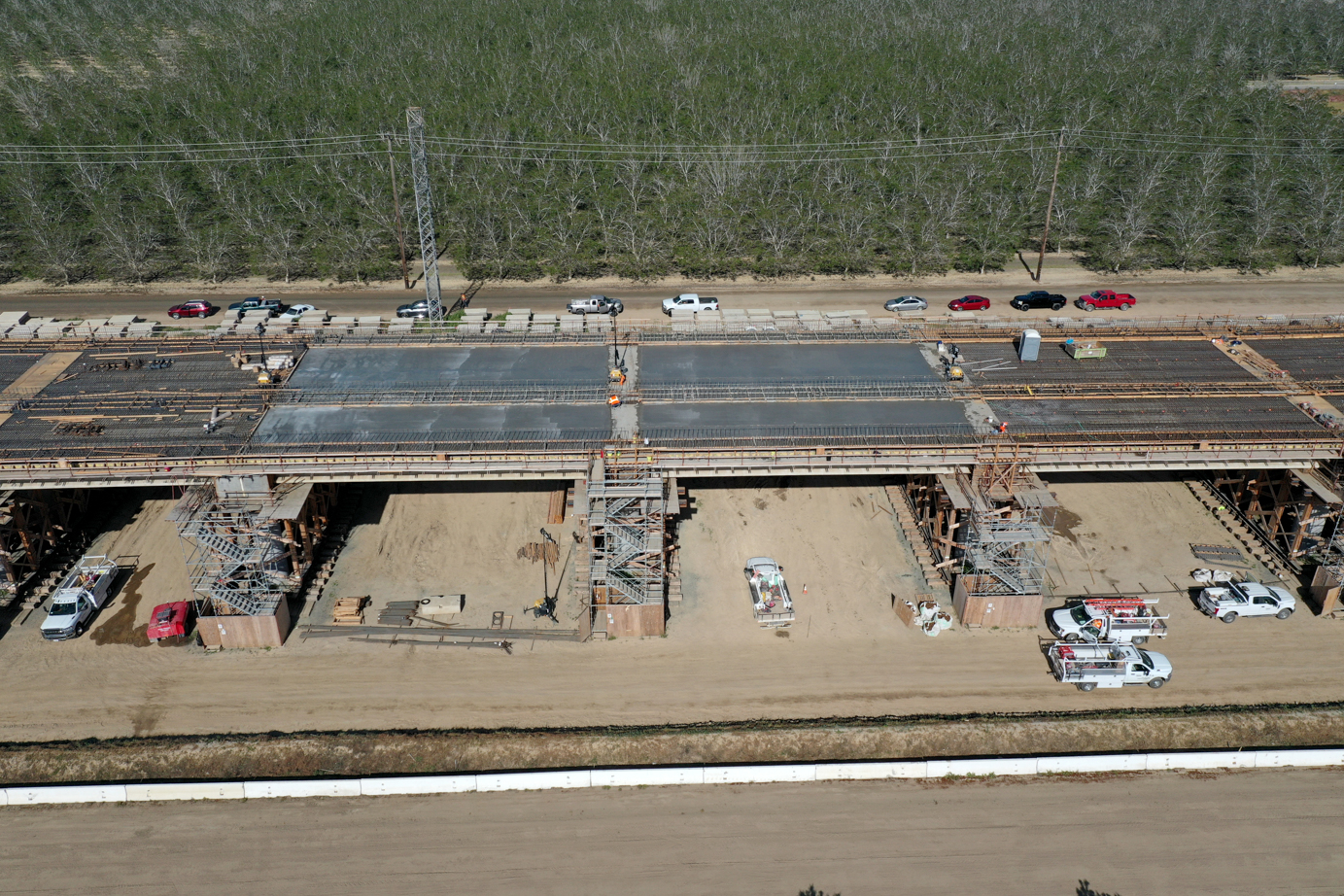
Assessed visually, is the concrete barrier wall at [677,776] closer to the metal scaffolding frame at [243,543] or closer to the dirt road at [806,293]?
the metal scaffolding frame at [243,543]

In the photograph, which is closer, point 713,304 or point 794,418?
point 794,418

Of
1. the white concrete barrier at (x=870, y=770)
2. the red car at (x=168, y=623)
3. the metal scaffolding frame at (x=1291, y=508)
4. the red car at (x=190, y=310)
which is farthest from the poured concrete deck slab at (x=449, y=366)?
the metal scaffolding frame at (x=1291, y=508)

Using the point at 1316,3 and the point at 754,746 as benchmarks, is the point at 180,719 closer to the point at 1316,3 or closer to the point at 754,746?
the point at 754,746

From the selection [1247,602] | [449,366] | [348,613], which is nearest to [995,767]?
[1247,602]

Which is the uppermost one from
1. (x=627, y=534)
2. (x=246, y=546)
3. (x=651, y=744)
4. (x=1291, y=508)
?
(x=1291, y=508)

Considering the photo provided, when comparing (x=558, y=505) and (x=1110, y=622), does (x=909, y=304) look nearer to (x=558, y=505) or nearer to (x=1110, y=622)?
(x=558, y=505)

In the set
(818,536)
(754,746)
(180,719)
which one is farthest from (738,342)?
(180,719)

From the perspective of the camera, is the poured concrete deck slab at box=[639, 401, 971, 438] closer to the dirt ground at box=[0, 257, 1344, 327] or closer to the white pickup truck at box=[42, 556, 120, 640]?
the white pickup truck at box=[42, 556, 120, 640]
